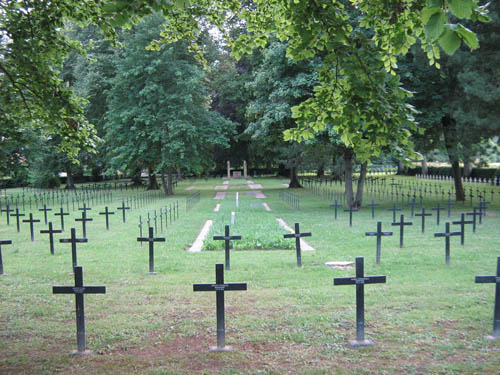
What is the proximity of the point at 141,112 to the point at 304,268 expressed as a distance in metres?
26.6

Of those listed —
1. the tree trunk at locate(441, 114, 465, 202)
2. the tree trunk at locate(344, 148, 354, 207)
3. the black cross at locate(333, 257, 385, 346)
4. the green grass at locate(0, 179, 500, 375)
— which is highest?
the tree trunk at locate(441, 114, 465, 202)

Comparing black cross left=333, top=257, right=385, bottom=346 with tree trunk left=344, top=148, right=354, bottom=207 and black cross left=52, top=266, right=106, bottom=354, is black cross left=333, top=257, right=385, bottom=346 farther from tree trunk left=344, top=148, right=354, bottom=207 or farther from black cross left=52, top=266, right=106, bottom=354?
tree trunk left=344, top=148, right=354, bottom=207

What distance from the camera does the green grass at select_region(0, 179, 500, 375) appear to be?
203 inches

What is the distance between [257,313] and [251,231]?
901 centimetres

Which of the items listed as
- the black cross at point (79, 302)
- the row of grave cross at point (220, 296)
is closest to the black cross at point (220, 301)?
the row of grave cross at point (220, 296)

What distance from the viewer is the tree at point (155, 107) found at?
33.4 metres

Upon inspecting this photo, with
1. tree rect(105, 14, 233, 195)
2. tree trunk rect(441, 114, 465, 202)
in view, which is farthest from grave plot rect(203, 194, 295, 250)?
tree rect(105, 14, 233, 195)

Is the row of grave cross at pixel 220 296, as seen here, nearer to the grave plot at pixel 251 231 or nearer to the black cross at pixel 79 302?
the black cross at pixel 79 302

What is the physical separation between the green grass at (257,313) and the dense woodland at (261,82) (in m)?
2.37

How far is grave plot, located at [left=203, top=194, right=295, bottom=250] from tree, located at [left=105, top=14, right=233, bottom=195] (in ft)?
38.5

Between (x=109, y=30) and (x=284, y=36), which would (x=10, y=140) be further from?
(x=284, y=36)

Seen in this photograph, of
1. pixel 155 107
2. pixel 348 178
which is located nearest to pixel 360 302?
pixel 348 178

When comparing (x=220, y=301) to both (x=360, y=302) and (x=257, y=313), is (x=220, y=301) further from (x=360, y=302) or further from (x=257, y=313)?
(x=360, y=302)

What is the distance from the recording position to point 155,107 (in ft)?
113
